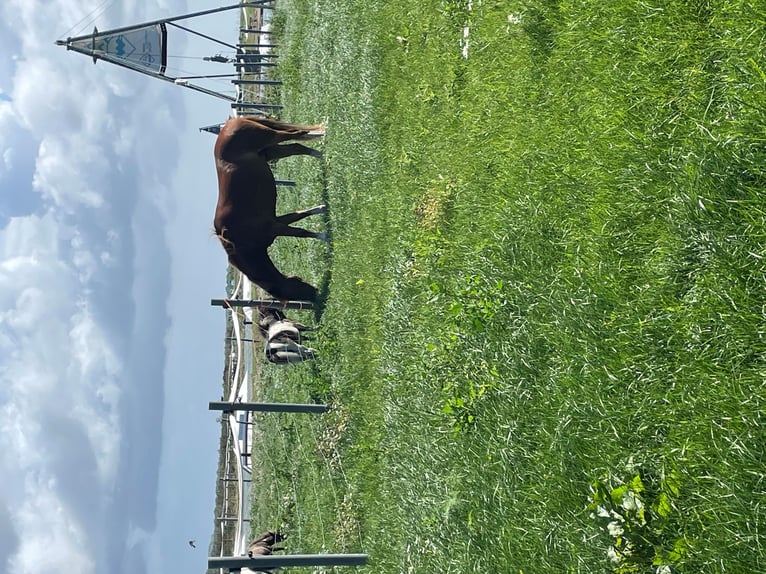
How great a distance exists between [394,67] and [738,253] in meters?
6.96

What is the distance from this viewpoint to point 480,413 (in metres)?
5.98

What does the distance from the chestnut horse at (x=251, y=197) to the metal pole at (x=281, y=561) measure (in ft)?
16.6

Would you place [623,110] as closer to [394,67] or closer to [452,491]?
[452,491]

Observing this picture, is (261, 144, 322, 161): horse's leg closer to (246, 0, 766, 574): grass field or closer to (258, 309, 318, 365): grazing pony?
(246, 0, 766, 574): grass field

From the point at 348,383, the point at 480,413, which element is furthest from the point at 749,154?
the point at 348,383

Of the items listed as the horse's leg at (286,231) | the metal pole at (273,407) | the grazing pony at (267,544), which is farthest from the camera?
the horse's leg at (286,231)

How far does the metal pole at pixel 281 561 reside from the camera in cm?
667

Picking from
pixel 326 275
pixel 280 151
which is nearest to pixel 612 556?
pixel 326 275

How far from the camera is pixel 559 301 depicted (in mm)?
5117

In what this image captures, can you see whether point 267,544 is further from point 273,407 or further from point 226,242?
point 226,242

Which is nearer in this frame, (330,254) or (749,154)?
(749,154)

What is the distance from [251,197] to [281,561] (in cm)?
584

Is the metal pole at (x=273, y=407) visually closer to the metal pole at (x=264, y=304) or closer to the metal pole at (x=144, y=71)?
the metal pole at (x=264, y=304)

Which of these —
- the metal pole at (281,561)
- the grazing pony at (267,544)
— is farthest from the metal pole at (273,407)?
the metal pole at (281,561)
